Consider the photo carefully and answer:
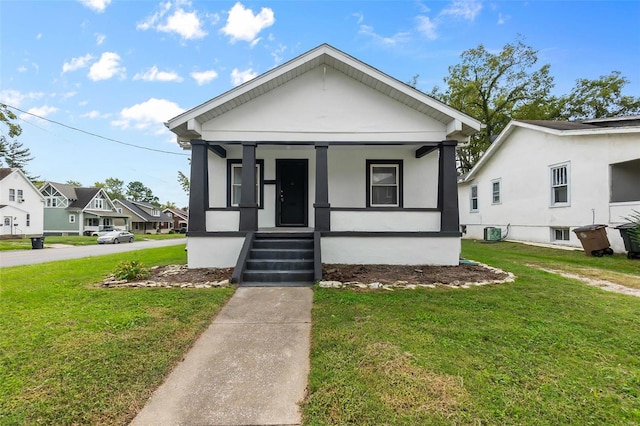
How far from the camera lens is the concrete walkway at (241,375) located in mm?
2234

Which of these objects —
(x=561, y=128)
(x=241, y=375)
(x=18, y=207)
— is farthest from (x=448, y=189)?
(x=18, y=207)

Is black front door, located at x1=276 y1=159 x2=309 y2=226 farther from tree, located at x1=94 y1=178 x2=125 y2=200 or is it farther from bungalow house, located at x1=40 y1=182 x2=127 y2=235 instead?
tree, located at x1=94 y1=178 x2=125 y2=200

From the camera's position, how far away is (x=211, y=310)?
14.2 ft

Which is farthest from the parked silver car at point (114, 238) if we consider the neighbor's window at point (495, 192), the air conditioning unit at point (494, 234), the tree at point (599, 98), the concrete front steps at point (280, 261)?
the tree at point (599, 98)

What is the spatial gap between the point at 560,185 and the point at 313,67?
10601 millimetres

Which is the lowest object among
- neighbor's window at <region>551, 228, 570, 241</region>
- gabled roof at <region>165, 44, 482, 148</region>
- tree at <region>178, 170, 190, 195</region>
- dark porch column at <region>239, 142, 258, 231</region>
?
neighbor's window at <region>551, 228, 570, 241</region>

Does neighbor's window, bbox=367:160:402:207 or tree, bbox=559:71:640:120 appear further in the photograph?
tree, bbox=559:71:640:120

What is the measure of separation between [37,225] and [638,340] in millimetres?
45633

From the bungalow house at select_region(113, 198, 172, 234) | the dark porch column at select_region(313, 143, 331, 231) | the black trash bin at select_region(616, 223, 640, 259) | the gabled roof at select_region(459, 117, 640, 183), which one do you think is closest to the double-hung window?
the dark porch column at select_region(313, 143, 331, 231)

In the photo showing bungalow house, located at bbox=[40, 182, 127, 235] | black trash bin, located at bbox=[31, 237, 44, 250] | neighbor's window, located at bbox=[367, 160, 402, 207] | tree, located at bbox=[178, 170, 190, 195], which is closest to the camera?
neighbor's window, located at bbox=[367, 160, 402, 207]

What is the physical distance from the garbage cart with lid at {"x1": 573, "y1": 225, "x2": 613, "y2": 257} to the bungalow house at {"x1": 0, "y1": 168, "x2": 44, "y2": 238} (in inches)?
1709

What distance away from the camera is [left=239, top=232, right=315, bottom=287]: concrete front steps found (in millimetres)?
5980

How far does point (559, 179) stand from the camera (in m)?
11.7

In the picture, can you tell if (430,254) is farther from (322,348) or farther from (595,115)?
(595,115)
